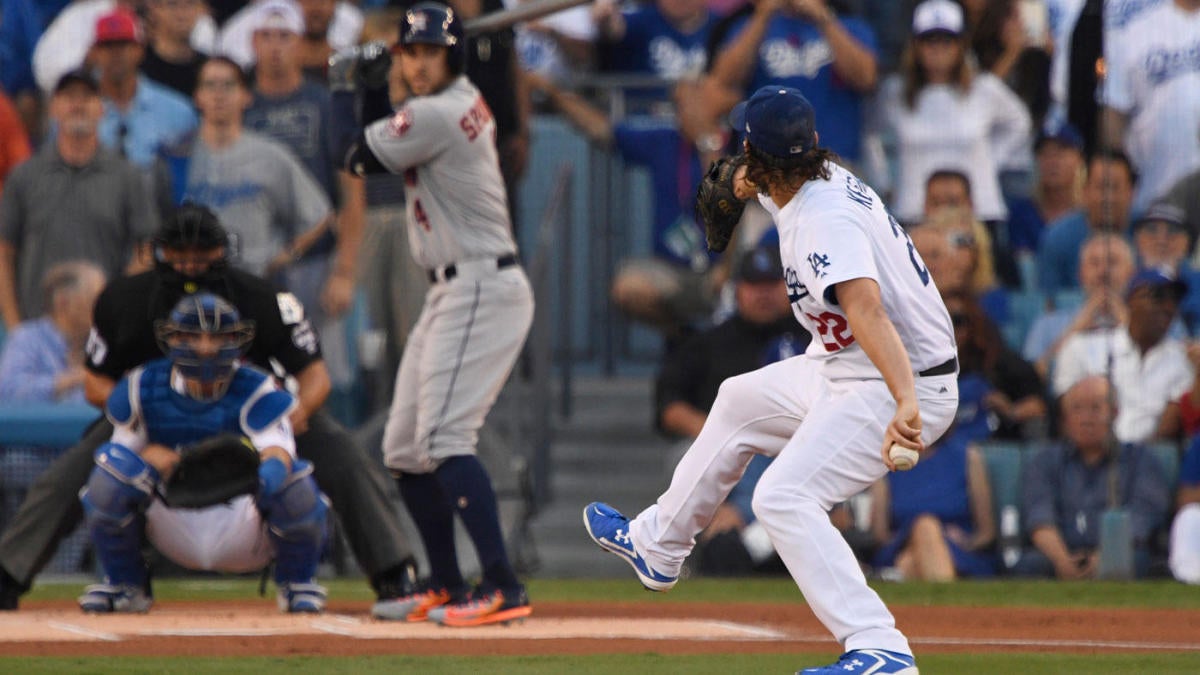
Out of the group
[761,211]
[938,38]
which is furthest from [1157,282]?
[761,211]

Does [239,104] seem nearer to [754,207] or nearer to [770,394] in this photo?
[754,207]

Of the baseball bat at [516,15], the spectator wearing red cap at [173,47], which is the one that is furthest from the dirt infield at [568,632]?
the spectator wearing red cap at [173,47]

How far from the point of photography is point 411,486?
7.18 m

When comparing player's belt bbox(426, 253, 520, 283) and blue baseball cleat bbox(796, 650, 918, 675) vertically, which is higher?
player's belt bbox(426, 253, 520, 283)

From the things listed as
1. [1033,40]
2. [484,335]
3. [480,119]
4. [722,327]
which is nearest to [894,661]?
[484,335]

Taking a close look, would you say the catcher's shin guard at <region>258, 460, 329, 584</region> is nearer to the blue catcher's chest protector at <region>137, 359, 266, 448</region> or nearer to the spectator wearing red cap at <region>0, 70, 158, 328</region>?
the blue catcher's chest protector at <region>137, 359, 266, 448</region>

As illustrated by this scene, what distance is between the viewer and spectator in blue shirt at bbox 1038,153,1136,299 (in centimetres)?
997

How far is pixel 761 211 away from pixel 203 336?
4463 millimetres

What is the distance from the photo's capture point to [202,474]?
707cm

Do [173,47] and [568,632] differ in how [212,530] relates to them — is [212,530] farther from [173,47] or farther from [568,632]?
[173,47]

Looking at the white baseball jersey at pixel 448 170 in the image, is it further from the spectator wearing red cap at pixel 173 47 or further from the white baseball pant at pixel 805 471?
the spectator wearing red cap at pixel 173 47

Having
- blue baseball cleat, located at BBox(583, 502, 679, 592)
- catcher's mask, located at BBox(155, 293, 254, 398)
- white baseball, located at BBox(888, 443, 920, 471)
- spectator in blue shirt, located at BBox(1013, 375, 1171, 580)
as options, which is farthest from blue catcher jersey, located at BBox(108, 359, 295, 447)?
spectator in blue shirt, located at BBox(1013, 375, 1171, 580)

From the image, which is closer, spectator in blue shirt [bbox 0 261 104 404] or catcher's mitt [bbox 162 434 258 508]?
catcher's mitt [bbox 162 434 258 508]

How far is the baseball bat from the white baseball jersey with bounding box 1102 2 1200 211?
355 centimetres
